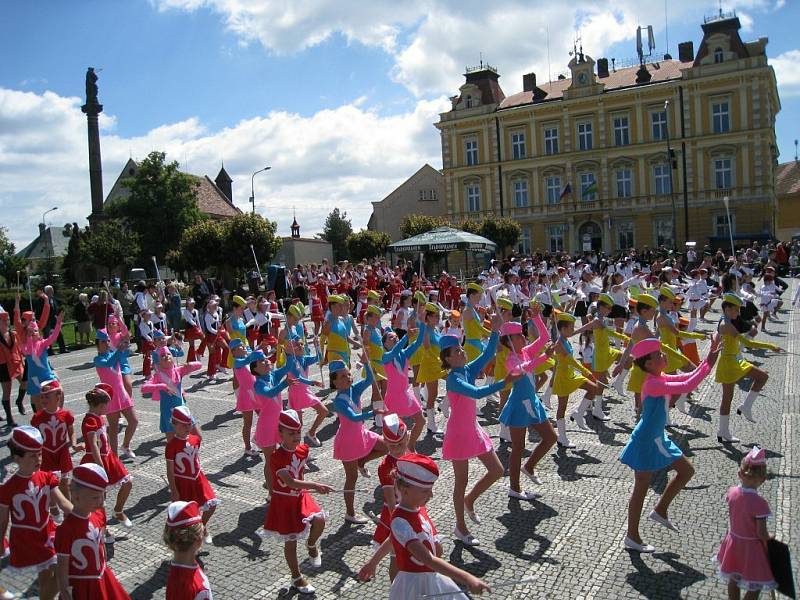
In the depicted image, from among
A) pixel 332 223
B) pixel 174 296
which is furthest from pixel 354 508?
pixel 332 223

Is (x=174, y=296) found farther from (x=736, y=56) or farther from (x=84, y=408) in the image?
(x=736, y=56)

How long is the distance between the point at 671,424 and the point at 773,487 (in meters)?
2.66

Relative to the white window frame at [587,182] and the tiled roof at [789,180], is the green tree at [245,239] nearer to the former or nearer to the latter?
the white window frame at [587,182]

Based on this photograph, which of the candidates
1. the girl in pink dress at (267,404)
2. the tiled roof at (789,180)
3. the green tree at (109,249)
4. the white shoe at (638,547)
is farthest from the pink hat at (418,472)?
the tiled roof at (789,180)

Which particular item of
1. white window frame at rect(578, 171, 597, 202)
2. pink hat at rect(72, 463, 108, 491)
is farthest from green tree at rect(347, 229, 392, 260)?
pink hat at rect(72, 463, 108, 491)

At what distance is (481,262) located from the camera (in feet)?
169

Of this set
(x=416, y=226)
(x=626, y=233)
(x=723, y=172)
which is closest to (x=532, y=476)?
(x=416, y=226)

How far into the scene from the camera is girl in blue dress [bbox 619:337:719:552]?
5.78 meters

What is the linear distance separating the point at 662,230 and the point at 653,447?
154 feet

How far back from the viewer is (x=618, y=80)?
50938 millimetres

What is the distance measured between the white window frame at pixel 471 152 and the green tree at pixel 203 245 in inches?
1065

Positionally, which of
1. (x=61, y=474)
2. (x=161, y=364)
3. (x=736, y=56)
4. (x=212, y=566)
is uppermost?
(x=736, y=56)

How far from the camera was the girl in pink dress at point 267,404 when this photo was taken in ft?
23.9

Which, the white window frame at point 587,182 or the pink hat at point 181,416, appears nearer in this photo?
the pink hat at point 181,416
